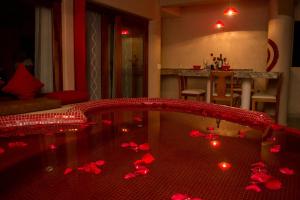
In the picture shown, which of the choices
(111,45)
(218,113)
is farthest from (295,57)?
(218,113)

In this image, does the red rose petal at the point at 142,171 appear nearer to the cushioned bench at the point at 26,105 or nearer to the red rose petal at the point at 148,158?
the red rose petal at the point at 148,158

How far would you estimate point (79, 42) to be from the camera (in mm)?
4059

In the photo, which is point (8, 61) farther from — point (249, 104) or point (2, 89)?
point (249, 104)

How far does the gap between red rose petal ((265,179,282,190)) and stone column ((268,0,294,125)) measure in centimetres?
476

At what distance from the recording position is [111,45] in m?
5.20

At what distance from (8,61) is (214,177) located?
3.23 meters

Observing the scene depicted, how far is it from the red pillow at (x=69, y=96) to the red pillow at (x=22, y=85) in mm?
253

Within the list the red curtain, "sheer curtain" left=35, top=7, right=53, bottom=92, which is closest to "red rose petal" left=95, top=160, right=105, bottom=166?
"sheer curtain" left=35, top=7, right=53, bottom=92

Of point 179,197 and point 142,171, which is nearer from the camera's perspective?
point 179,197

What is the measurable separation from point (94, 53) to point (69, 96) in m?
1.32

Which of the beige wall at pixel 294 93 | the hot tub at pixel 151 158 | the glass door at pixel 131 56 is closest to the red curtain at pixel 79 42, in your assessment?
the glass door at pixel 131 56

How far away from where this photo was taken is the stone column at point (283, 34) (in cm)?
512

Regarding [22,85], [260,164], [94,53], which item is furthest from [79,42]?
[260,164]

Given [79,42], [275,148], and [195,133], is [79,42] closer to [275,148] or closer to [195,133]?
[195,133]
